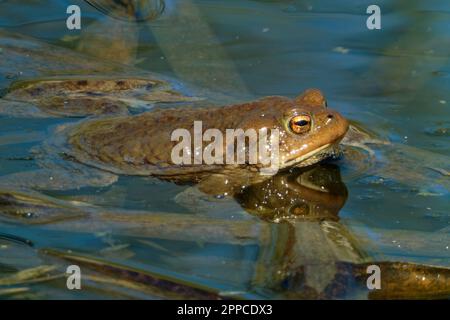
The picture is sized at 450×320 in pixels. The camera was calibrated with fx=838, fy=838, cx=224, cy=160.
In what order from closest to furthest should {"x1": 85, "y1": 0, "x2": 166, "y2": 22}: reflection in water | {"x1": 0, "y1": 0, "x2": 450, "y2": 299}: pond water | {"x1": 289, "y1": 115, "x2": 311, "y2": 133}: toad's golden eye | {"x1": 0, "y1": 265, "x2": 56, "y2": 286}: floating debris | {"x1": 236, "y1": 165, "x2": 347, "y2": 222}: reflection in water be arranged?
{"x1": 0, "y1": 265, "x2": 56, "y2": 286}: floating debris < {"x1": 0, "y1": 0, "x2": 450, "y2": 299}: pond water < {"x1": 236, "y1": 165, "x2": 347, "y2": 222}: reflection in water < {"x1": 289, "y1": 115, "x2": 311, "y2": 133}: toad's golden eye < {"x1": 85, "y1": 0, "x2": 166, "y2": 22}: reflection in water

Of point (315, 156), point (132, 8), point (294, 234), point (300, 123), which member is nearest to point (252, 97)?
point (315, 156)

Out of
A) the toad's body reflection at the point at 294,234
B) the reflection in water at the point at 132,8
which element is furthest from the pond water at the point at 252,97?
the reflection in water at the point at 132,8

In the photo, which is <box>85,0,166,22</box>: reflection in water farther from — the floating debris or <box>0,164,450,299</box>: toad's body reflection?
the floating debris

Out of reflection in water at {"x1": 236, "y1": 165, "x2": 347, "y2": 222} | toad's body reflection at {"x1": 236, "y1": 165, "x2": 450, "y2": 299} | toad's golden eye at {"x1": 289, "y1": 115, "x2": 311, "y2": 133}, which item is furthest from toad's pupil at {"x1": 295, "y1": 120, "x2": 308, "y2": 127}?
toad's body reflection at {"x1": 236, "y1": 165, "x2": 450, "y2": 299}

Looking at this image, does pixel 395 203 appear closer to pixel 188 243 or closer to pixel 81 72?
pixel 188 243

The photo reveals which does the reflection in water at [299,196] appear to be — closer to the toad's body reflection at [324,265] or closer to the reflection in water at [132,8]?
the toad's body reflection at [324,265]

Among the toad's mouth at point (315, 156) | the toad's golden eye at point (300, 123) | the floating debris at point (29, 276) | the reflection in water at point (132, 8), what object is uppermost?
the reflection in water at point (132, 8)
